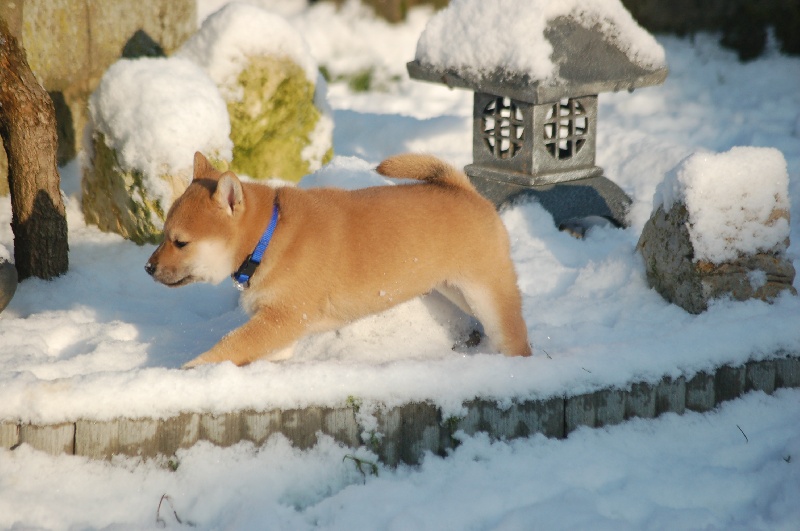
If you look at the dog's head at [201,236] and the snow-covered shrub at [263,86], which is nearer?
the dog's head at [201,236]

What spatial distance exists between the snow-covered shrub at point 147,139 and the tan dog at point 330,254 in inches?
62.9

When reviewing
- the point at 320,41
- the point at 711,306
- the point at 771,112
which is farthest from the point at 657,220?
the point at 320,41

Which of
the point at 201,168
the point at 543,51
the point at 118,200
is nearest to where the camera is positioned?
the point at 201,168

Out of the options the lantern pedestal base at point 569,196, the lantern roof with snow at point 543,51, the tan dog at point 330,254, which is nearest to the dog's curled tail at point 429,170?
the tan dog at point 330,254

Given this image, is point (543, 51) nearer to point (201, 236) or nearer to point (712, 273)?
point (712, 273)

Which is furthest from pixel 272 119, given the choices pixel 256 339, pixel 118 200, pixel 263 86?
pixel 256 339

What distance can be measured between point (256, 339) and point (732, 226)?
2.17 meters

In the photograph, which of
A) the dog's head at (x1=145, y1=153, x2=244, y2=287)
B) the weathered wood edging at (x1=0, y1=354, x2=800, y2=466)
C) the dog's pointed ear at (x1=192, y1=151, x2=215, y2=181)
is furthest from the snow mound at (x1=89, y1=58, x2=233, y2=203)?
the weathered wood edging at (x1=0, y1=354, x2=800, y2=466)

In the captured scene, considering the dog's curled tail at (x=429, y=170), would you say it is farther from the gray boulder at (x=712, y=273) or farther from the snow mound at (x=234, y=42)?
the snow mound at (x=234, y=42)

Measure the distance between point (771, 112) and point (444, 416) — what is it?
519 cm

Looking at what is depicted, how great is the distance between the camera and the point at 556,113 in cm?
529

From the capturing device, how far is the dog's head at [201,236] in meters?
3.11

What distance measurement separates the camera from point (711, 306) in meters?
3.86

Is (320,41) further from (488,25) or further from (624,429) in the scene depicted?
(624,429)
